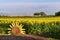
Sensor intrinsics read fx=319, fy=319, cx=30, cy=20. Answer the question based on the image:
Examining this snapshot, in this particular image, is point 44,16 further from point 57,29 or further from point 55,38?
point 55,38

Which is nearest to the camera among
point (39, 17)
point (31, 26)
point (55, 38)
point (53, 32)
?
point (55, 38)

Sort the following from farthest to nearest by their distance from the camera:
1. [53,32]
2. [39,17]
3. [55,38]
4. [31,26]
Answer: [39,17] → [31,26] → [53,32] → [55,38]

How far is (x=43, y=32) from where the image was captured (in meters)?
19.9

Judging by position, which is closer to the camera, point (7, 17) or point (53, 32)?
point (53, 32)

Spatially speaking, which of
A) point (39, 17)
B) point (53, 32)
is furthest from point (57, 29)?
point (39, 17)

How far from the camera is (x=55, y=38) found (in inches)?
712

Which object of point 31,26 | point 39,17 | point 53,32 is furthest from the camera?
point 39,17

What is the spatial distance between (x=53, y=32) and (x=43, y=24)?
1.83 m

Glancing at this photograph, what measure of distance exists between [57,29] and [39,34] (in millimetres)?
1187

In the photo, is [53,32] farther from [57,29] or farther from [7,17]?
[7,17]

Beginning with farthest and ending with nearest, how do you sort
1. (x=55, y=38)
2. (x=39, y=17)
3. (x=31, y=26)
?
(x=39, y=17)
(x=31, y=26)
(x=55, y=38)

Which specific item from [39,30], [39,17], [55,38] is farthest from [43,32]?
[39,17]

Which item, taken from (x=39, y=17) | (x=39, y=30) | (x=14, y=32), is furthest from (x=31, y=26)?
(x=39, y=17)

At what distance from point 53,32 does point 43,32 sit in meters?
0.84
